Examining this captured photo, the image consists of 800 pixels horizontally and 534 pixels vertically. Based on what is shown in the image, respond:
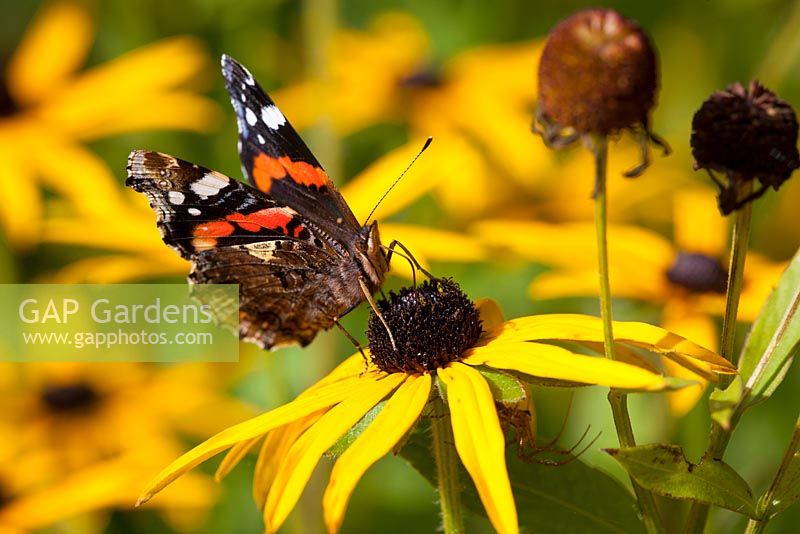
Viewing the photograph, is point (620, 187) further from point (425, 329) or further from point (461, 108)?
point (425, 329)

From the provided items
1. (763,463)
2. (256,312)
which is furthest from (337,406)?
(763,463)

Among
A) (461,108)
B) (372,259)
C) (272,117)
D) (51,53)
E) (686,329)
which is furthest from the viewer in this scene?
(461,108)

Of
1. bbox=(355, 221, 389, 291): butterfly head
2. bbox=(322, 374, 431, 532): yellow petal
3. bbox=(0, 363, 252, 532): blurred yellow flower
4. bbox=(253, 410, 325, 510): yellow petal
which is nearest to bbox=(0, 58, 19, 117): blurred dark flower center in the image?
bbox=(0, 363, 252, 532): blurred yellow flower

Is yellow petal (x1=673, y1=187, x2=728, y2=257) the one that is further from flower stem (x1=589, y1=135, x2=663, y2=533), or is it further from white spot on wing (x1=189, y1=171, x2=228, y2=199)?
flower stem (x1=589, y1=135, x2=663, y2=533)

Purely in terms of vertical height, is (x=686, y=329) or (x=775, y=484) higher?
(x=686, y=329)

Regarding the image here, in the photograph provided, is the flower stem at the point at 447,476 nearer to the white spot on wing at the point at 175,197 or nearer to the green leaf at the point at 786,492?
the green leaf at the point at 786,492

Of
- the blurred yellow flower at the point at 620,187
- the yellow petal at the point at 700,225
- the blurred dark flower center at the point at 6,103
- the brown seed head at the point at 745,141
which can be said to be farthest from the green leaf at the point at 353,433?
the blurred dark flower center at the point at 6,103

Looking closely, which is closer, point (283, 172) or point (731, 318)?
point (731, 318)

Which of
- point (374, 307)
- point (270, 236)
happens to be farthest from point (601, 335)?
point (270, 236)
